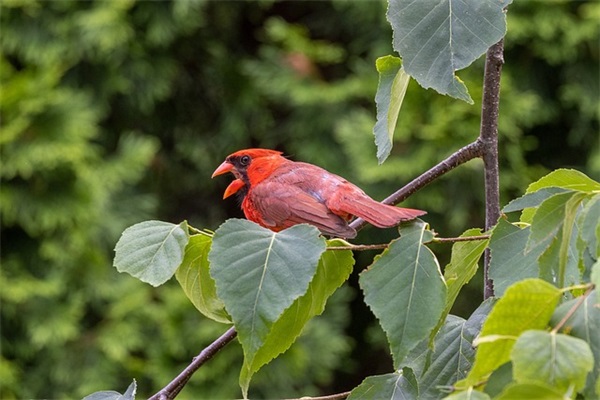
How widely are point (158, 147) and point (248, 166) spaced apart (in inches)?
105

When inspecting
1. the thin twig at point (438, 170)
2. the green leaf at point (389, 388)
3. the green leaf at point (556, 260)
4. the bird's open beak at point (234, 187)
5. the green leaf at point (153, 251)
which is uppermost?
the green leaf at point (556, 260)

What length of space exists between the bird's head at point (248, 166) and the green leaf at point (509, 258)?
810 millimetres

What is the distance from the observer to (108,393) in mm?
981

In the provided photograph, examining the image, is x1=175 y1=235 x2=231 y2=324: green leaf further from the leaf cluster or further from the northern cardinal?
the northern cardinal

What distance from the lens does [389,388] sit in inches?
34.7

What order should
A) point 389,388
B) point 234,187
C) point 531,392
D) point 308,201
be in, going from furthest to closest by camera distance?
point 234,187 → point 308,201 → point 389,388 → point 531,392

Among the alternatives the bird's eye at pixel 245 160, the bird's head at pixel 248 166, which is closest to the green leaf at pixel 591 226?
the bird's head at pixel 248 166

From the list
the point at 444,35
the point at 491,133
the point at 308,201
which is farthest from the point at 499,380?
the point at 308,201

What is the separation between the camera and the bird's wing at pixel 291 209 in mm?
1222

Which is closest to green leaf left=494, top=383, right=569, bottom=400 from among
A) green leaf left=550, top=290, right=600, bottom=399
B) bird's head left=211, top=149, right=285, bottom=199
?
green leaf left=550, top=290, right=600, bottom=399

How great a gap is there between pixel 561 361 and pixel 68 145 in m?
3.23

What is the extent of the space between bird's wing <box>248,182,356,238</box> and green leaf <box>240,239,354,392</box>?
29cm

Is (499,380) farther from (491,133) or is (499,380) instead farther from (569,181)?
(491,133)

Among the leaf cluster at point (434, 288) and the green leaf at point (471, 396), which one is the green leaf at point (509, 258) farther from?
the green leaf at point (471, 396)
